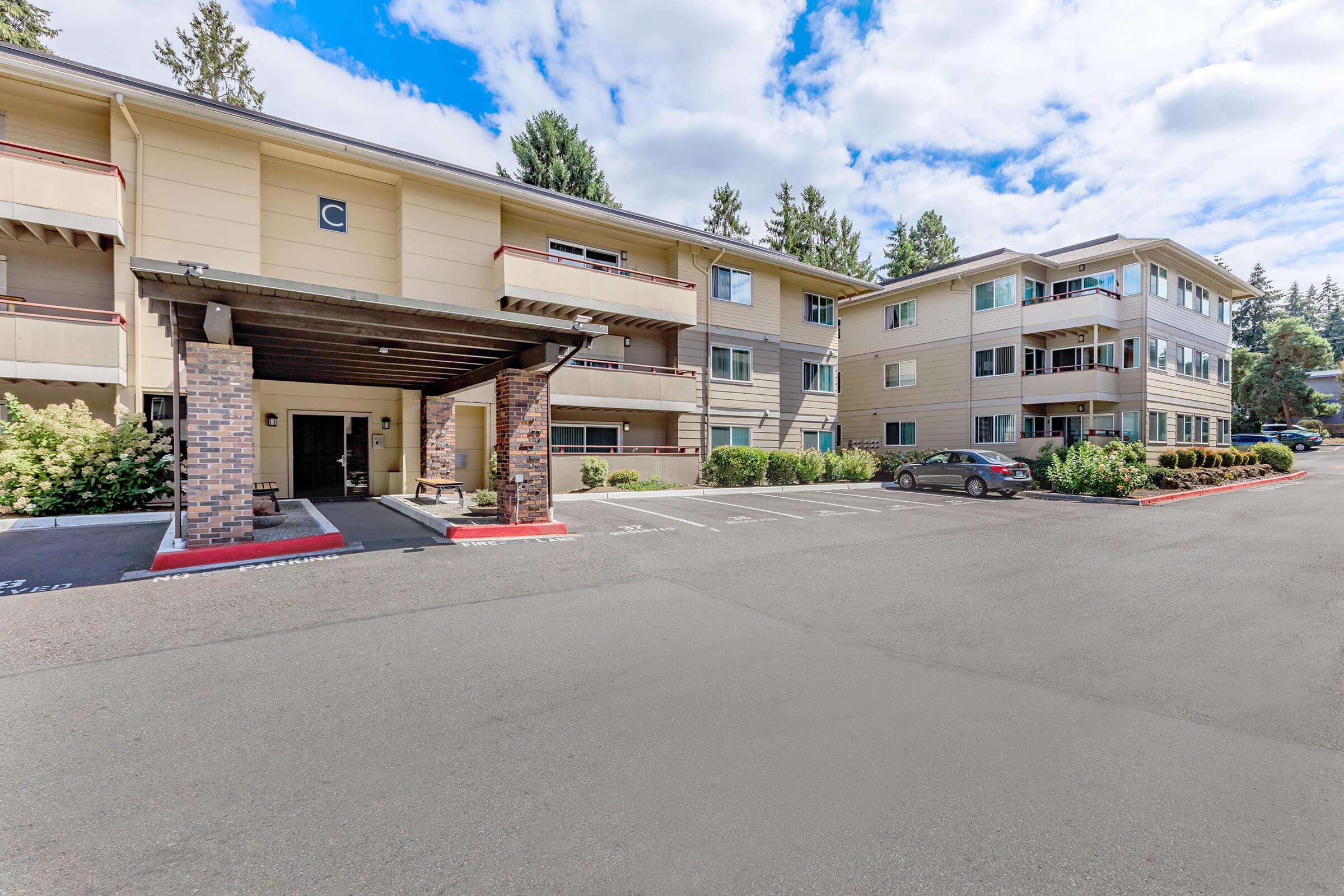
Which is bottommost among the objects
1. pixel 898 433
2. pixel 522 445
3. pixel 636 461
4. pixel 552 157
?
pixel 636 461

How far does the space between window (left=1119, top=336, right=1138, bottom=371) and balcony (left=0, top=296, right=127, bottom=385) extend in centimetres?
3311

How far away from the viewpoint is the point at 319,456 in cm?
1600

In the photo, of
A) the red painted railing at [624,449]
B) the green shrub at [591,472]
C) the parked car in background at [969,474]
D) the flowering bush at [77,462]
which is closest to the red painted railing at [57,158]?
the flowering bush at [77,462]

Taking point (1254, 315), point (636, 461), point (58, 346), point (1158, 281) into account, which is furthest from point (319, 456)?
point (1254, 315)

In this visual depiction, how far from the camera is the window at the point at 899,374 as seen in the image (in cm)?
2914

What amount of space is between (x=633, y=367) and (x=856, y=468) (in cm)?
957

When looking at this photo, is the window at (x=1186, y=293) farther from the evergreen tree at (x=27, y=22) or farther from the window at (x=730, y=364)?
the evergreen tree at (x=27, y=22)

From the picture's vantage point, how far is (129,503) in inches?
463

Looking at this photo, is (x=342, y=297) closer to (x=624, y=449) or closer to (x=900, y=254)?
(x=624, y=449)

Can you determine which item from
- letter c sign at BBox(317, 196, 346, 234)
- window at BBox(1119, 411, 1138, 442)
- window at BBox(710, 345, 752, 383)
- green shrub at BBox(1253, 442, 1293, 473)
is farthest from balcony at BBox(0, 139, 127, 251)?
green shrub at BBox(1253, 442, 1293, 473)

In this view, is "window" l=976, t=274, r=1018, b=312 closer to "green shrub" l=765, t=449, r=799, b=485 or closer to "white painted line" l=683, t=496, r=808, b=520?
"green shrub" l=765, t=449, r=799, b=485

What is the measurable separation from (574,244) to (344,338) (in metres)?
11.0

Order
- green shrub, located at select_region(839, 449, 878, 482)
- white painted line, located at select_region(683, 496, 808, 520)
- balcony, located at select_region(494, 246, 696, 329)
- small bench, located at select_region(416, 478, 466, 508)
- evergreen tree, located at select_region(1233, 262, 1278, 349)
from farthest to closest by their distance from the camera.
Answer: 1. evergreen tree, located at select_region(1233, 262, 1278, 349)
2. green shrub, located at select_region(839, 449, 878, 482)
3. balcony, located at select_region(494, 246, 696, 329)
4. white painted line, located at select_region(683, 496, 808, 520)
5. small bench, located at select_region(416, 478, 466, 508)

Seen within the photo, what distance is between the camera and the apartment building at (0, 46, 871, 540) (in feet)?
32.2
